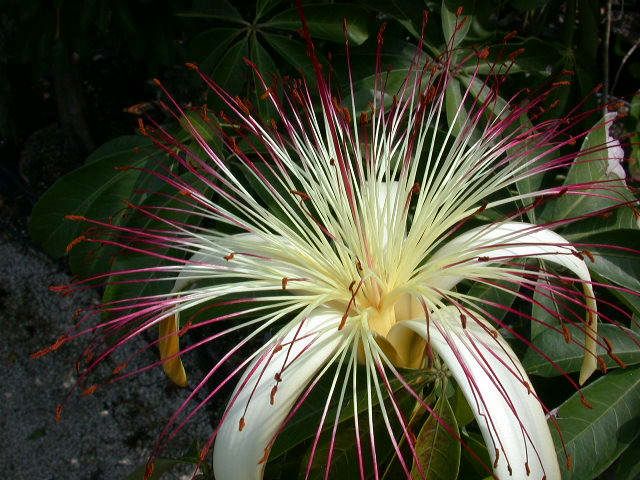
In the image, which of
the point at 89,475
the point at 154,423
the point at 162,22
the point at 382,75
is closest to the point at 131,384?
the point at 154,423

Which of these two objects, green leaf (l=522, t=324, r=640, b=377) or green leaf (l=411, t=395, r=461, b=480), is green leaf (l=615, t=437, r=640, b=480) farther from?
green leaf (l=411, t=395, r=461, b=480)

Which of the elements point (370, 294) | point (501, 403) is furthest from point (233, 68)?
point (501, 403)

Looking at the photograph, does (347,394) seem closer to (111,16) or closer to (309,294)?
(309,294)

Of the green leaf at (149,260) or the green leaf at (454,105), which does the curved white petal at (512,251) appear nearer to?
the green leaf at (454,105)

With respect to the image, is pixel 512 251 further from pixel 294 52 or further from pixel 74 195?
pixel 74 195

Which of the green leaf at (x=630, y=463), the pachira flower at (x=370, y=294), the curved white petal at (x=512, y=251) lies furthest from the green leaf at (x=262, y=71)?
the green leaf at (x=630, y=463)
